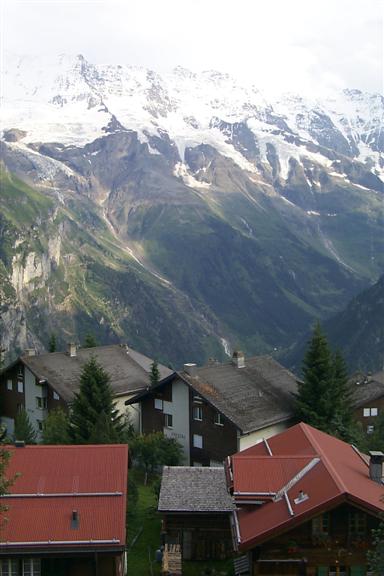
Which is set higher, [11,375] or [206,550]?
[11,375]

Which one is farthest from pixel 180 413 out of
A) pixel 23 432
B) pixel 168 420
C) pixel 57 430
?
pixel 23 432

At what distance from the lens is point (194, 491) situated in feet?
123

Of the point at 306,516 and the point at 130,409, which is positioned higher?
the point at 306,516

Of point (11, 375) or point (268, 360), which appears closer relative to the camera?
point (268, 360)

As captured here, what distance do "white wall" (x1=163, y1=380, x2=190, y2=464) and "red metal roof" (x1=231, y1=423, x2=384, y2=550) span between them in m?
22.5

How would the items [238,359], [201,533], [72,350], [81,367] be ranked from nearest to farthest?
[201,533] → [238,359] → [81,367] → [72,350]

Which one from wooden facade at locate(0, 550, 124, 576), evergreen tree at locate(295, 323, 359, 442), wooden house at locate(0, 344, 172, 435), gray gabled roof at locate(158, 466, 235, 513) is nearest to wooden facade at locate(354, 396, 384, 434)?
evergreen tree at locate(295, 323, 359, 442)

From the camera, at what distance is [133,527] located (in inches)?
1513

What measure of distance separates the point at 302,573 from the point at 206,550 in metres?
7.69

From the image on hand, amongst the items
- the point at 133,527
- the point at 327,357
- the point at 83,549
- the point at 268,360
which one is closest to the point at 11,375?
the point at 268,360

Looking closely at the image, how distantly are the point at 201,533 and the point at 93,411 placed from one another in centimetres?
1589

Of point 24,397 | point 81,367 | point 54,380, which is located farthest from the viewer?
point 24,397

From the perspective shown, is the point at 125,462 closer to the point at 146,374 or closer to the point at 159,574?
the point at 159,574

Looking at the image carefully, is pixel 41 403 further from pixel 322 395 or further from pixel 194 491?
pixel 194 491
